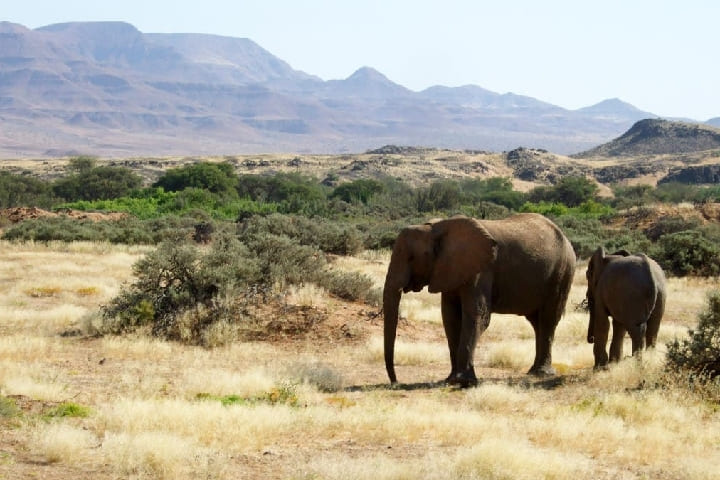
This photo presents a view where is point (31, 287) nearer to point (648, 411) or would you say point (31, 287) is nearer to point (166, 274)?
point (166, 274)

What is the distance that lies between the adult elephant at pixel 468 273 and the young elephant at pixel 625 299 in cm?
87

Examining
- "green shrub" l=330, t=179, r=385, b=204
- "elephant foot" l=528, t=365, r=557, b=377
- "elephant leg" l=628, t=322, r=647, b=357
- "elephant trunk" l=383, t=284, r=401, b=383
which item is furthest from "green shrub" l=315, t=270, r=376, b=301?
"green shrub" l=330, t=179, r=385, b=204

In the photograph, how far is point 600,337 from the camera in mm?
13195

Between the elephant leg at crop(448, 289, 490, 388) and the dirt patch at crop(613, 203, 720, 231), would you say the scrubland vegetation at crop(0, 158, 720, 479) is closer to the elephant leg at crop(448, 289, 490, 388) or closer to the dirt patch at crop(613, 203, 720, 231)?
the elephant leg at crop(448, 289, 490, 388)

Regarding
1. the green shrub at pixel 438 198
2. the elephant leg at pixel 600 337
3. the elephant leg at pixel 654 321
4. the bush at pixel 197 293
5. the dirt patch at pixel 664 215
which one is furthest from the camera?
the green shrub at pixel 438 198

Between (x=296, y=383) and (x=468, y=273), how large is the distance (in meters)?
2.75

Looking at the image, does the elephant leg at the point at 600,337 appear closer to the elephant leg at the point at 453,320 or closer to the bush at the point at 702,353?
the bush at the point at 702,353

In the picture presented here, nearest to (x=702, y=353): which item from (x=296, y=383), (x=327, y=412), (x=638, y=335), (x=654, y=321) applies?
(x=638, y=335)

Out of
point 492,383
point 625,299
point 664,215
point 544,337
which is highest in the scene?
point 625,299

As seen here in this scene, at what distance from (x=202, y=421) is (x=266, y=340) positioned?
7485 millimetres

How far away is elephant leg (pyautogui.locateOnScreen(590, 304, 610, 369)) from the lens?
13094 mm

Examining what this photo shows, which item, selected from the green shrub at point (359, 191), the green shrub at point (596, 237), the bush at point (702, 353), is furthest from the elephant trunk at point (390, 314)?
the green shrub at point (359, 191)

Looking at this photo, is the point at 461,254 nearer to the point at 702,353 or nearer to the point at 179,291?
the point at 702,353

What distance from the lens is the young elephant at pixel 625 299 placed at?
40.2ft
